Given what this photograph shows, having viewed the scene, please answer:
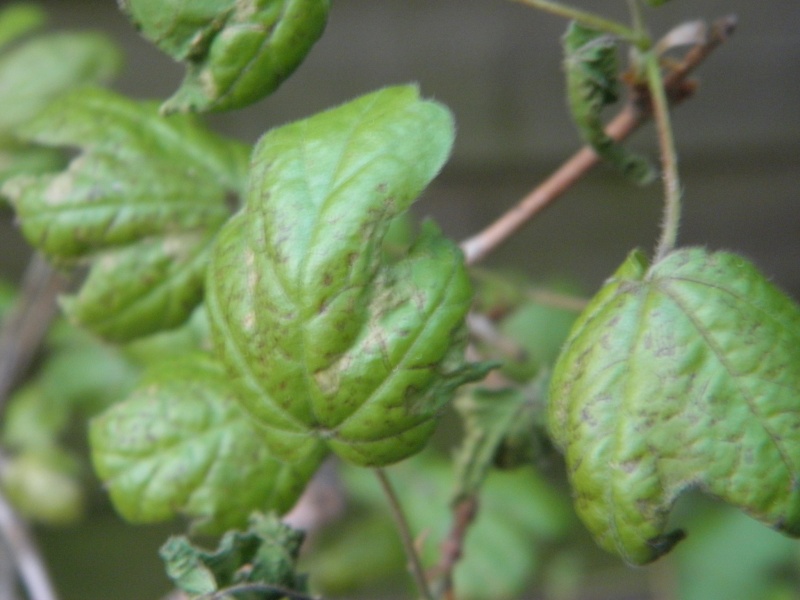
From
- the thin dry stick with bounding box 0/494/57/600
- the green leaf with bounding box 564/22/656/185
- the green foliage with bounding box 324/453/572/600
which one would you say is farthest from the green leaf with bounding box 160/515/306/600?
the green foliage with bounding box 324/453/572/600

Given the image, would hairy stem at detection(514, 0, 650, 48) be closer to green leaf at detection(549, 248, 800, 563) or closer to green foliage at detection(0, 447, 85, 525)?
green leaf at detection(549, 248, 800, 563)

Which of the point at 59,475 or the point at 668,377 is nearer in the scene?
the point at 668,377

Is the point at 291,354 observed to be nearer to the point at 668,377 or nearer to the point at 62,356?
the point at 668,377

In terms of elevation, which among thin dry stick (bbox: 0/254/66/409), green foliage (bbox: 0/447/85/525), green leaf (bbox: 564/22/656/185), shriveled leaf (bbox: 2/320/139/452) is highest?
green leaf (bbox: 564/22/656/185)

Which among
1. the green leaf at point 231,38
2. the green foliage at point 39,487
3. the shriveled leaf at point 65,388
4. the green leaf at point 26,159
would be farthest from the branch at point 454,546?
the green foliage at point 39,487

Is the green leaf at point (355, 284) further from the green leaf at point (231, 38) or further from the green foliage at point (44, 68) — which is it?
the green foliage at point (44, 68)

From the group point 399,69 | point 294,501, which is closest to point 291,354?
point 294,501
